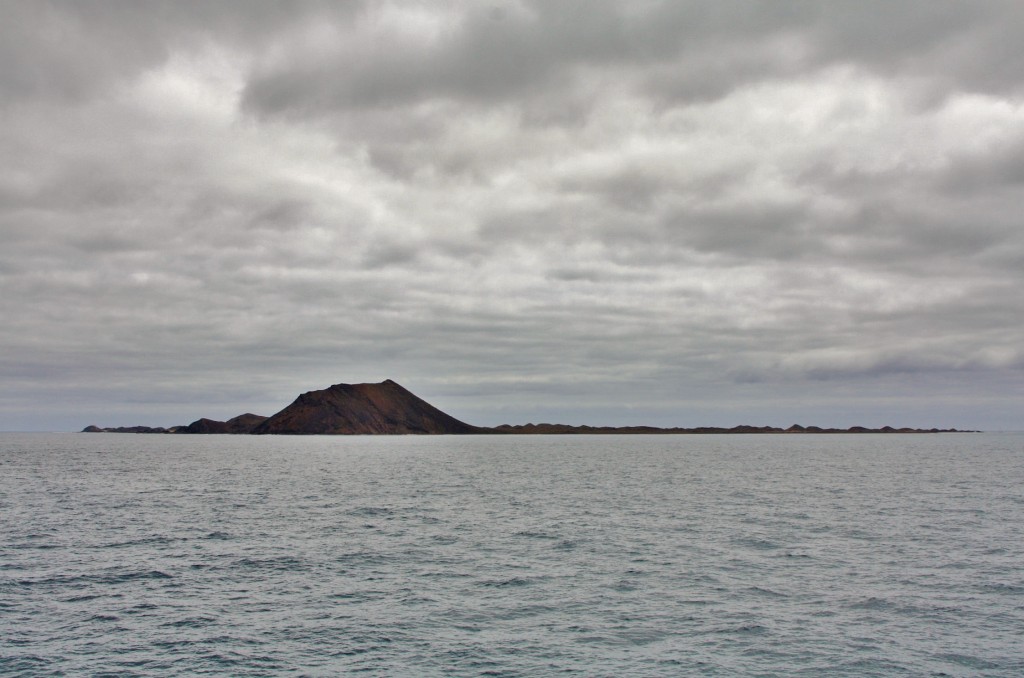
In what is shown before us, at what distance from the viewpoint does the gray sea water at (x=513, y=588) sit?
31062 millimetres

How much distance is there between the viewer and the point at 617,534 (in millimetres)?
62906

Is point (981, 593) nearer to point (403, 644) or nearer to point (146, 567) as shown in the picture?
point (403, 644)

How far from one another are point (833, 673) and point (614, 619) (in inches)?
424

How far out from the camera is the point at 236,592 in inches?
1656

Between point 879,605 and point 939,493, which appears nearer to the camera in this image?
point 879,605

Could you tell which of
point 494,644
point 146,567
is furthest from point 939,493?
point 146,567

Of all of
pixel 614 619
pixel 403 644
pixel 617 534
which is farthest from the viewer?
pixel 617 534

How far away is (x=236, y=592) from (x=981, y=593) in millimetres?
42929

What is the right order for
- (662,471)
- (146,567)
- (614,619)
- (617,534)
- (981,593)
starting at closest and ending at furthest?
(614,619)
(981,593)
(146,567)
(617,534)
(662,471)

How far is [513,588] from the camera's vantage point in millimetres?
43031

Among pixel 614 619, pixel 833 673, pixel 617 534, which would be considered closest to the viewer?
pixel 833 673

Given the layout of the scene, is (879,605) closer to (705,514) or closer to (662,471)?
(705,514)

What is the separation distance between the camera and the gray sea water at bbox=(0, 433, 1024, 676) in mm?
31062

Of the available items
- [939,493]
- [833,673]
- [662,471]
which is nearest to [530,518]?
[833,673]
